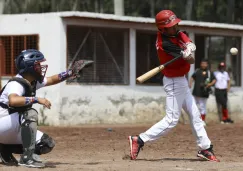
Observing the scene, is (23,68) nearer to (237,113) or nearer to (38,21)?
(38,21)

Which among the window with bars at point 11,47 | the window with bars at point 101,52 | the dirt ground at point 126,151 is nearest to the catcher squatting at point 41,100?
the dirt ground at point 126,151

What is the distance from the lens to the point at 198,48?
23188 millimetres

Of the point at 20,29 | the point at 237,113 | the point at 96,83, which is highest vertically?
the point at 20,29

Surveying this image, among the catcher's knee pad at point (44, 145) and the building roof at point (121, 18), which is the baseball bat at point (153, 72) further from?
the building roof at point (121, 18)

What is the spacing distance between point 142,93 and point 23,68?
11850mm

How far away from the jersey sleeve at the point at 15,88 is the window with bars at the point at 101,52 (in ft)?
34.2

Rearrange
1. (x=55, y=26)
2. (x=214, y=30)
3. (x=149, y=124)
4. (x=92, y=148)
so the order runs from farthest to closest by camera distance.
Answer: (x=214, y=30) → (x=149, y=124) → (x=55, y=26) → (x=92, y=148)

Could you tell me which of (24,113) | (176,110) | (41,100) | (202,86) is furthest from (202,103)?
(41,100)

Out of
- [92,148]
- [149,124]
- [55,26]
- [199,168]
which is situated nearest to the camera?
[199,168]

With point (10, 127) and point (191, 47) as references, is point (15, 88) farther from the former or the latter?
point (191, 47)

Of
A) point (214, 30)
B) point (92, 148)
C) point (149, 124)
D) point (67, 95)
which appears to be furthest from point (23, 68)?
point (214, 30)

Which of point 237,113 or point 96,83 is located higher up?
point 96,83

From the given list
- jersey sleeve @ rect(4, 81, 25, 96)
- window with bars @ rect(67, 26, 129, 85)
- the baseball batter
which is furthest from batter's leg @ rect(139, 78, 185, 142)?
window with bars @ rect(67, 26, 129, 85)

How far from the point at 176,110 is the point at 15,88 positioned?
2.44 meters
